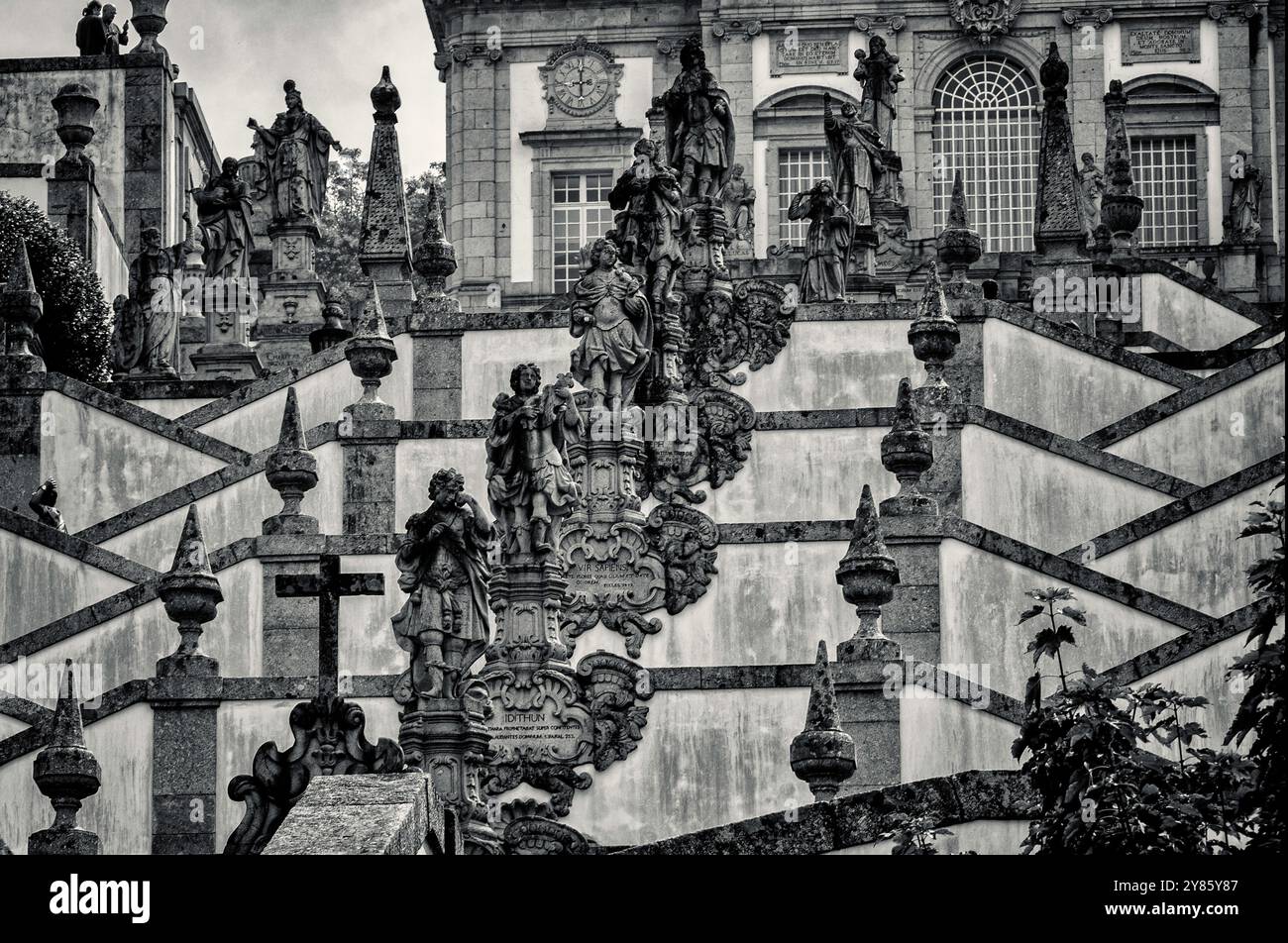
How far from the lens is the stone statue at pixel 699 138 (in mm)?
32031

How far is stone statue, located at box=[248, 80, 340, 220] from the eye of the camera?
36.8 meters

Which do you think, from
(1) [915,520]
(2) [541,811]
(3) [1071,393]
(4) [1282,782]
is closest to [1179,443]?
(3) [1071,393]

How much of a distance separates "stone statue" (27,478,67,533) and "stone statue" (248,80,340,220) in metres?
6.82

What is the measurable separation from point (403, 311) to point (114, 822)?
10820mm

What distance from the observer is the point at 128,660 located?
89.3 ft

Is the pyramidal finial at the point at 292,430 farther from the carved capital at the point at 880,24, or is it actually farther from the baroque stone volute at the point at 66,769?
the carved capital at the point at 880,24

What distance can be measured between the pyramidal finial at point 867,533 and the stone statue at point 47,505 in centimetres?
842

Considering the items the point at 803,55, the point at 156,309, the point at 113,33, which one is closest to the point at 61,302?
the point at 156,309

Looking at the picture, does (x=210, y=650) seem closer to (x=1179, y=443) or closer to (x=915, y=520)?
(x=915, y=520)

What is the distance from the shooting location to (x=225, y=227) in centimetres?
3659

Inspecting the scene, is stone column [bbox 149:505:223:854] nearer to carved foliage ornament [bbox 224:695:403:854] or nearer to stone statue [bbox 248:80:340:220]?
carved foliage ornament [bbox 224:695:403:854]

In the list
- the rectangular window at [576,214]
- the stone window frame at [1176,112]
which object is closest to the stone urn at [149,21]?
the rectangular window at [576,214]

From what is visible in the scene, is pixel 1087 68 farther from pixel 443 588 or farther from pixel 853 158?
pixel 443 588

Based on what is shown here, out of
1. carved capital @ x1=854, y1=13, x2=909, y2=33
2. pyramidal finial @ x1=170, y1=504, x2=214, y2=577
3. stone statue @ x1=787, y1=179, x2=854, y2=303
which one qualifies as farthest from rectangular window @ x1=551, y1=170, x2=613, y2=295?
pyramidal finial @ x1=170, y1=504, x2=214, y2=577
